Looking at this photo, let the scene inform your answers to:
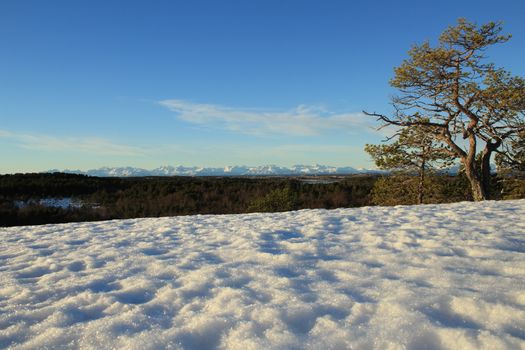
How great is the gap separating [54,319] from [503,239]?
617cm

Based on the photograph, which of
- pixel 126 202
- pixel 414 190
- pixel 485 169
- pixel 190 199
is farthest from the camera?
pixel 190 199

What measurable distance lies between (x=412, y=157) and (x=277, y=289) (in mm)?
15174

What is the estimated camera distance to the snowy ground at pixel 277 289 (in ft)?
9.73

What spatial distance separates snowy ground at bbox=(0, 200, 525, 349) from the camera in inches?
117

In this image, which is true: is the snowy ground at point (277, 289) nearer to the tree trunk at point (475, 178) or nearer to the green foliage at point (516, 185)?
the tree trunk at point (475, 178)

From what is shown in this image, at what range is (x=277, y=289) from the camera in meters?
4.06

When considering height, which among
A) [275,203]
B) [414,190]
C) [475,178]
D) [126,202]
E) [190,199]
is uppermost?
[475,178]

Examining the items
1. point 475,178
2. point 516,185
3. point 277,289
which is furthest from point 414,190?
point 277,289

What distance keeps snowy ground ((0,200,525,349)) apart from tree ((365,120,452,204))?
9749 mm

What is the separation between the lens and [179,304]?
12.4 ft

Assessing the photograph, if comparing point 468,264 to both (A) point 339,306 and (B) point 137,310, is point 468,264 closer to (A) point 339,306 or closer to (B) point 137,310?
(A) point 339,306

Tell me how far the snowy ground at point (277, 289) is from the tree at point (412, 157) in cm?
975

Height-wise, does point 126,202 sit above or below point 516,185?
below

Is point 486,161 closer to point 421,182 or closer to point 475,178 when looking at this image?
point 475,178
